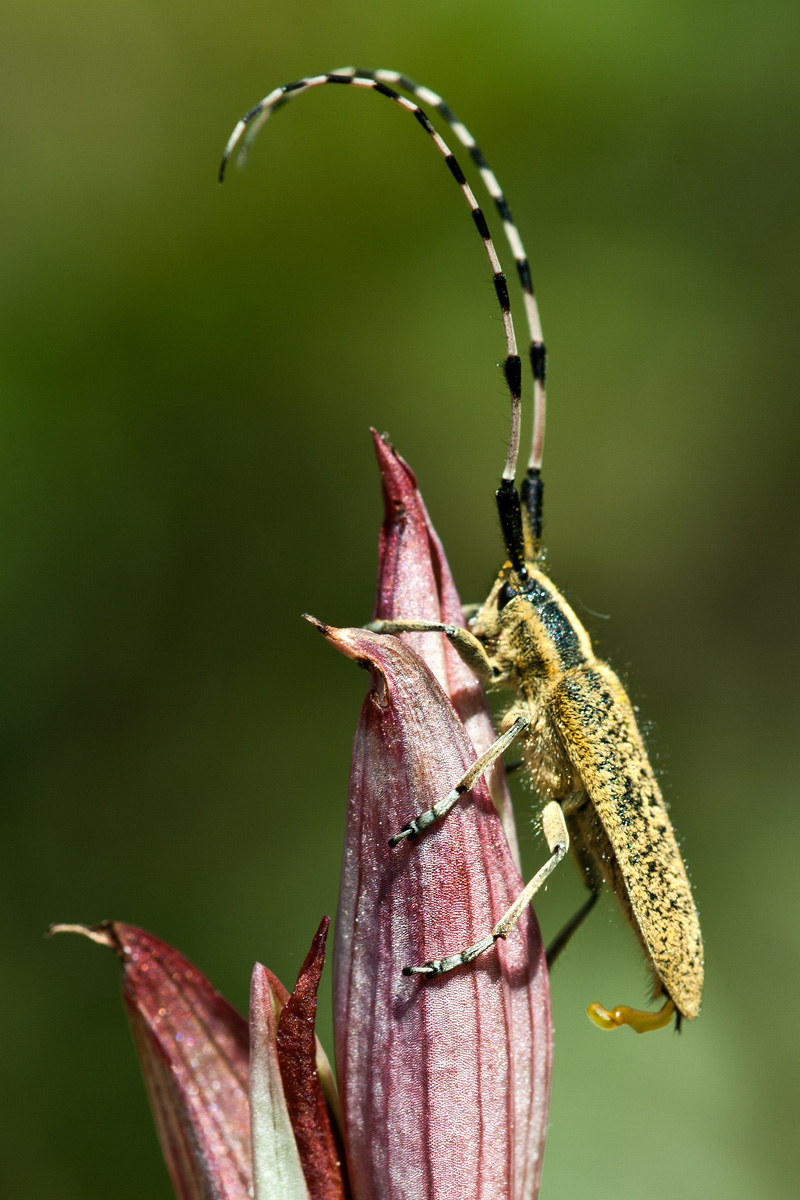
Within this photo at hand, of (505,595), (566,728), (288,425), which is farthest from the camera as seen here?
(288,425)

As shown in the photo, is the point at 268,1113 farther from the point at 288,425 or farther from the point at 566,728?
the point at 288,425

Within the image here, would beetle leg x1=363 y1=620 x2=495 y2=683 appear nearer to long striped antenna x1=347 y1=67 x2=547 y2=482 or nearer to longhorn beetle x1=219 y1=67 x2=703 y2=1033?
longhorn beetle x1=219 y1=67 x2=703 y2=1033

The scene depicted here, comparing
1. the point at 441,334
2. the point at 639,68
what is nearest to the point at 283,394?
the point at 441,334

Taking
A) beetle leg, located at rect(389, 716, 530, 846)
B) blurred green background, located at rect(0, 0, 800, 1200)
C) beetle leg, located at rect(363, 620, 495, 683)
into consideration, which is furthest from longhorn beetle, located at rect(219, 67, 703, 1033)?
blurred green background, located at rect(0, 0, 800, 1200)

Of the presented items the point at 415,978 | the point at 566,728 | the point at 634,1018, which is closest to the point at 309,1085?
the point at 415,978

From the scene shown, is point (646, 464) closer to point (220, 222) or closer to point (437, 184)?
point (437, 184)

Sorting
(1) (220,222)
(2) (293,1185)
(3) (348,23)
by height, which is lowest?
(2) (293,1185)
